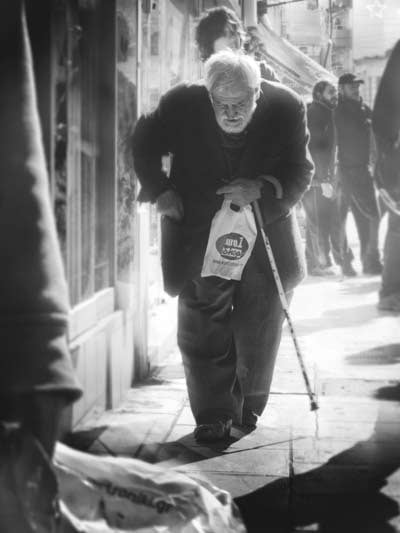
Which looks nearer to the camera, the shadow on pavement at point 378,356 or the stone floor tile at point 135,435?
the stone floor tile at point 135,435

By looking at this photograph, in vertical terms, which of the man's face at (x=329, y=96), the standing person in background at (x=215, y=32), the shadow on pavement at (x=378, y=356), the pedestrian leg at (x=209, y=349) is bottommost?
the shadow on pavement at (x=378, y=356)

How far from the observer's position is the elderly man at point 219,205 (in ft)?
14.2

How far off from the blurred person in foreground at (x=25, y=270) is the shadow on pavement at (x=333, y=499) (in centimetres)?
168

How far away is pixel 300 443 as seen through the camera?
4.25 metres

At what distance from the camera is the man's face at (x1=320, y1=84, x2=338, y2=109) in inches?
456

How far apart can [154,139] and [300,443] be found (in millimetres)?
1462

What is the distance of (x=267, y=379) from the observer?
15.1 ft

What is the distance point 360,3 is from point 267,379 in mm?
24021

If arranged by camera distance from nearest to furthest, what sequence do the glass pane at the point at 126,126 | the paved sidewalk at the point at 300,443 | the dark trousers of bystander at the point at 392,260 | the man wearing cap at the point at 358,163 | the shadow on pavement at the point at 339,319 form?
the paved sidewalk at the point at 300,443 → the glass pane at the point at 126,126 → the shadow on pavement at the point at 339,319 → the dark trousers of bystander at the point at 392,260 → the man wearing cap at the point at 358,163

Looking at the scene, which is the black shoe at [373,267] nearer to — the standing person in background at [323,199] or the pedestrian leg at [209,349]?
the standing person in background at [323,199]

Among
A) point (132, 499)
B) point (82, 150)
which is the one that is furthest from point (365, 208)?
point (132, 499)

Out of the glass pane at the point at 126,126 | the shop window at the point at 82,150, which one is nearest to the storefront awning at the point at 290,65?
the glass pane at the point at 126,126

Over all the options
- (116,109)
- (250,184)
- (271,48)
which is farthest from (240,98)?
(271,48)

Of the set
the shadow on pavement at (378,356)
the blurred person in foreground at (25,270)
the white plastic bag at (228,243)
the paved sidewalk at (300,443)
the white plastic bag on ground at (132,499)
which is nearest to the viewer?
the blurred person in foreground at (25,270)
